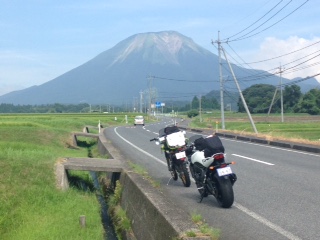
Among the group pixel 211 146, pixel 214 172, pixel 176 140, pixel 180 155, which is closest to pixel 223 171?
pixel 214 172

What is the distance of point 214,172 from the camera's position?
7.32 meters

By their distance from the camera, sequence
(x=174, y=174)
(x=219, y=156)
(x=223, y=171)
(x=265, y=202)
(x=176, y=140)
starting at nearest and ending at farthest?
(x=223, y=171)
(x=219, y=156)
(x=265, y=202)
(x=176, y=140)
(x=174, y=174)

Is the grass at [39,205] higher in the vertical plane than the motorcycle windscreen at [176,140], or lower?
lower

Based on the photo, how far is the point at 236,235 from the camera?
578cm

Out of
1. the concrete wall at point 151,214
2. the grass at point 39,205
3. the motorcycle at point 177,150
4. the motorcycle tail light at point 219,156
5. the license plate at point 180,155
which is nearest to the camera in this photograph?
the concrete wall at point 151,214

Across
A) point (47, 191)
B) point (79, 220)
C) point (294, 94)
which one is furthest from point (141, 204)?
point (294, 94)

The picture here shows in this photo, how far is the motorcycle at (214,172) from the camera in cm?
716

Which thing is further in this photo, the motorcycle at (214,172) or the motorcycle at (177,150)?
the motorcycle at (177,150)

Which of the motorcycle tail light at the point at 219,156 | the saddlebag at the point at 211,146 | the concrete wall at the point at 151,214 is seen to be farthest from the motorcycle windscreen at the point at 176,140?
the motorcycle tail light at the point at 219,156

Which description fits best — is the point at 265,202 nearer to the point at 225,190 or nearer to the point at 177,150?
the point at 225,190

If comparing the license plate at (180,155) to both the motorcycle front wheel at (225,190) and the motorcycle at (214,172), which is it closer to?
the motorcycle at (214,172)

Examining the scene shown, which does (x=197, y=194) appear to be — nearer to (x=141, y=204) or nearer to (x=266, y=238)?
(x=141, y=204)

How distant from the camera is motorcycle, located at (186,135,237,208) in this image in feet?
23.5

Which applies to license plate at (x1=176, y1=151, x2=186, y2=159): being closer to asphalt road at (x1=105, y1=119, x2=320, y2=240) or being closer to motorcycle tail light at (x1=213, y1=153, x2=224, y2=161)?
asphalt road at (x1=105, y1=119, x2=320, y2=240)
